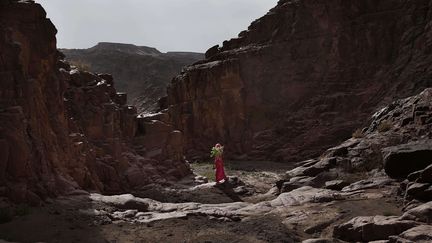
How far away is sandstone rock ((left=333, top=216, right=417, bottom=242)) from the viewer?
8.64 metres

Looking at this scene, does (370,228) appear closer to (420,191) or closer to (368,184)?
(420,191)

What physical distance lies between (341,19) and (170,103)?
54.5 ft

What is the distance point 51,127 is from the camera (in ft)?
53.5

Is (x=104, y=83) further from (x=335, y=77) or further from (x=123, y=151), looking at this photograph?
(x=335, y=77)

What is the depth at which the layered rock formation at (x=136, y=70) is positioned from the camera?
219 feet

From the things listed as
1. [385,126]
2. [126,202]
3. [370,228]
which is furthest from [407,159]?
[126,202]

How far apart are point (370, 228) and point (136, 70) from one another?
226 ft

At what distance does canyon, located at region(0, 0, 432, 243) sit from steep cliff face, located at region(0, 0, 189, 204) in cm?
6

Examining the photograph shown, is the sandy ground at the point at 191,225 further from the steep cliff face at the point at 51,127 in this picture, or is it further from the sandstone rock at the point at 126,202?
the steep cliff face at the point at 51,127

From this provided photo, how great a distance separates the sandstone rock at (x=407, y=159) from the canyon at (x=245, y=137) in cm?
4

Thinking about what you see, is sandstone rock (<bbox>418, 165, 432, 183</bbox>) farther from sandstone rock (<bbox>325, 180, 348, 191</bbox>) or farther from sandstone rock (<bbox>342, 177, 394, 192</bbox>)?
sandstone rock (<bbox>325, 180, 348, 191</bbox>)

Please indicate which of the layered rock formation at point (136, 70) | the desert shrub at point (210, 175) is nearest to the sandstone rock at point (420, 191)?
the desert shrub at point (210, 175)

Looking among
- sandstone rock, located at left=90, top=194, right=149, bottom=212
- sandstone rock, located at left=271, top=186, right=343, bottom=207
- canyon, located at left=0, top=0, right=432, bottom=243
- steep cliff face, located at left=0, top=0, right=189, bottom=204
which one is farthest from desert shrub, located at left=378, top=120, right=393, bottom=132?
steep cliff face, located at left=0, top=0, right=189, bottom=204

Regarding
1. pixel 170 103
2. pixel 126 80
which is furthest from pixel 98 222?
pixel 126 80
